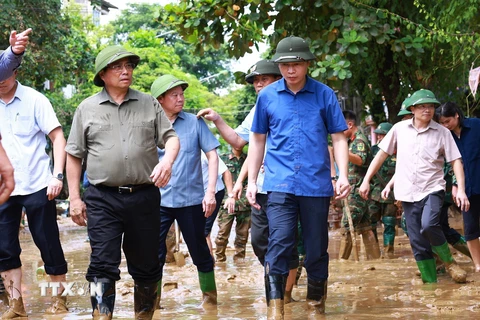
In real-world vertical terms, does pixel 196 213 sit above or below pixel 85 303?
above

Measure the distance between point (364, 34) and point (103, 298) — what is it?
20.4 ft

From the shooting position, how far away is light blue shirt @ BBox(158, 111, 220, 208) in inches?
310

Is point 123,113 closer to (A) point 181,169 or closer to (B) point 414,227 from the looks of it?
(A) point 181,169

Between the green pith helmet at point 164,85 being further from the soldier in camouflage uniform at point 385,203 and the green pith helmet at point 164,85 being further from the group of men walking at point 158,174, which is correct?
the soldier in camouflage uniform at point 385,203

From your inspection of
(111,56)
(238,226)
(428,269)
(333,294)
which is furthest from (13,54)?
(238,226)

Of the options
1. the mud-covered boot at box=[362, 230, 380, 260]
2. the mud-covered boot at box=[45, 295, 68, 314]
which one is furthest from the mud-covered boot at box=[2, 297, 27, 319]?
the mud-covered boot at box=[362, 230, 380, 260]

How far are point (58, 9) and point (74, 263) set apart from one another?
11078mm

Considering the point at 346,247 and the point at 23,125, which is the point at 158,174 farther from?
the point at 346,247

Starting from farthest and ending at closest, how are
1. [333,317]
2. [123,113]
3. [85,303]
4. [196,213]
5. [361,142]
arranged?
[361,142], [85,303], [196,213], [333,317], [123,113]

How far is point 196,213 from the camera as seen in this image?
25.7ft

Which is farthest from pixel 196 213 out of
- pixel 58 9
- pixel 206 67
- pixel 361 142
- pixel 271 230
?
pixel 206 67

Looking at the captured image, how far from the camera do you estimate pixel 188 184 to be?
7883mm

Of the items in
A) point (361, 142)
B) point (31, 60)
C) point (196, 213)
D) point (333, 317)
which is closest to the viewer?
point (333, 317)

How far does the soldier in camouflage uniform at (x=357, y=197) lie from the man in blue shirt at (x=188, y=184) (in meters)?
4.08
